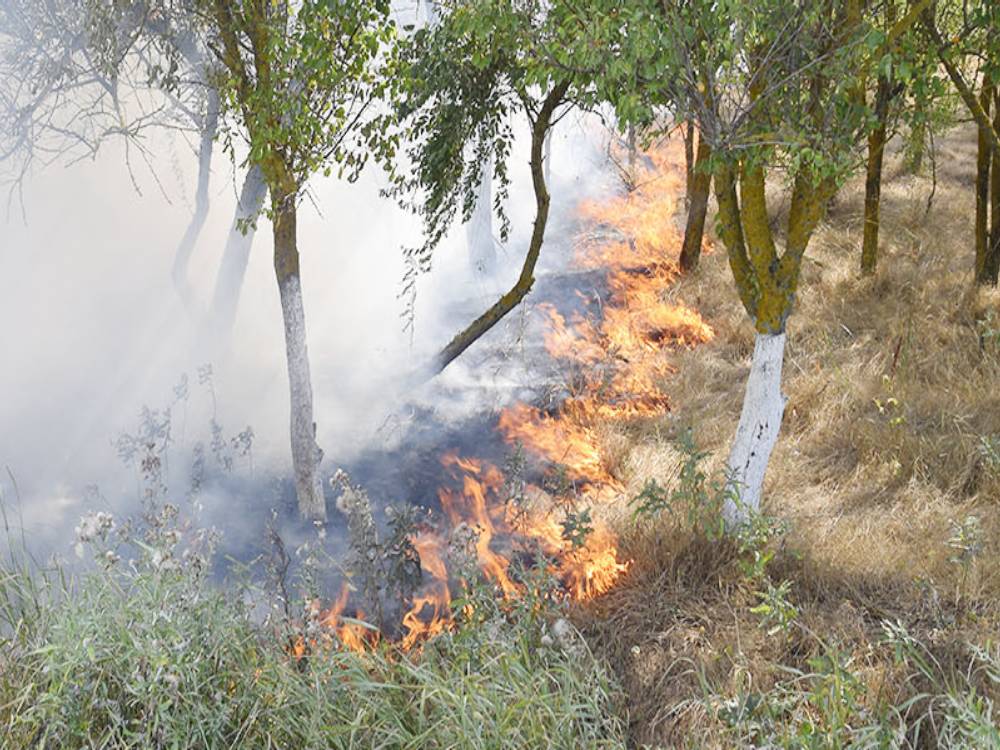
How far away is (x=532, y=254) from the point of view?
905 cm

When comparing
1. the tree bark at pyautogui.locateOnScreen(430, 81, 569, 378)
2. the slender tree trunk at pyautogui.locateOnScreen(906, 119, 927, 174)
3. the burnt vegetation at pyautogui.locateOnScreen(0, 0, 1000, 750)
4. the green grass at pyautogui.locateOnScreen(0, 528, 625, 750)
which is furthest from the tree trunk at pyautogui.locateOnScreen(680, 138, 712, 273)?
the green grass at pyautogui.locateOnScreen(0, 528, 625, 750)

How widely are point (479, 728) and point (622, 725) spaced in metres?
1.08

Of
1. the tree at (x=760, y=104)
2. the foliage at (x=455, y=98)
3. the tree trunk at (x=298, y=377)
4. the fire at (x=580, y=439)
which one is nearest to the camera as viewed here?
the tree at (x=760, y=104)

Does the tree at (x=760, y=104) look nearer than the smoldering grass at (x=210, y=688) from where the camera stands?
No

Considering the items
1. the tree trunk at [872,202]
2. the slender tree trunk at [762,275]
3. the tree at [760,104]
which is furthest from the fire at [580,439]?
the tree trunk at [872,202]

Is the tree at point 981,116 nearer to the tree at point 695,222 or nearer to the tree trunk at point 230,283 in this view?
the tree at point 695,222

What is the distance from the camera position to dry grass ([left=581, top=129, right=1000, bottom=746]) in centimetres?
468

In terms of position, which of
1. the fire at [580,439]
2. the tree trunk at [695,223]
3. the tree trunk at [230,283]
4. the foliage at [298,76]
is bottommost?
the fire at [580,439]

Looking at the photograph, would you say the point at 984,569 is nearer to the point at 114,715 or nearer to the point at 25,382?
the point at 114,715

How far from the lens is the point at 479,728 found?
10.8 ft

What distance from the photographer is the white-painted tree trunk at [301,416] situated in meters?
7.43

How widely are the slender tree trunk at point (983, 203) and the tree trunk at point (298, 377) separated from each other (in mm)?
6933

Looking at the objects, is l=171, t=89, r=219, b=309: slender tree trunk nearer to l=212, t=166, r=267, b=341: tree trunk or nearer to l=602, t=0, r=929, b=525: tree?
l=212, t=166, r=267, b=341: tree trunk

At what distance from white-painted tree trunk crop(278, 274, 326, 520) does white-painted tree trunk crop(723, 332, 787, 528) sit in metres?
3.50
